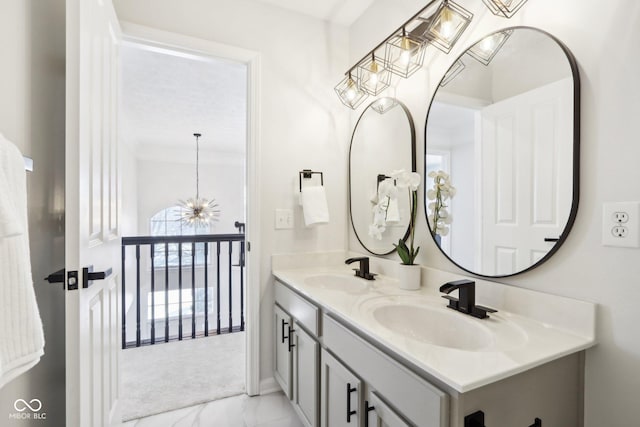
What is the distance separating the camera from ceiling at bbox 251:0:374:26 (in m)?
1.96

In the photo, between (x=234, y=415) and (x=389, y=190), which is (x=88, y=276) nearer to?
(x=234, y=415)

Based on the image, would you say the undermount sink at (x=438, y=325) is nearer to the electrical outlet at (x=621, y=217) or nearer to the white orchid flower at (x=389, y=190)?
the electrical outlet at (x=621, y=217)

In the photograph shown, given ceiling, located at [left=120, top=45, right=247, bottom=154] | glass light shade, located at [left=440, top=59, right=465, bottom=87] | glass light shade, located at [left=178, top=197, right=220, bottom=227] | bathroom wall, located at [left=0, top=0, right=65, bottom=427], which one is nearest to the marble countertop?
glass light shade, located at [left=440, top=59, right=465, bottom=87]

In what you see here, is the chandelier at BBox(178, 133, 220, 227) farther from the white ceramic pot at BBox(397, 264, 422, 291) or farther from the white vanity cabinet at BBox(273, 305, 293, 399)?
the white ceramic pot at BBox(397, 264, 422, 291)

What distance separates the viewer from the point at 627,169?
2.87 feet

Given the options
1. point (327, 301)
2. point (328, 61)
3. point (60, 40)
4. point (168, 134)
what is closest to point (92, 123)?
point (60, 40)

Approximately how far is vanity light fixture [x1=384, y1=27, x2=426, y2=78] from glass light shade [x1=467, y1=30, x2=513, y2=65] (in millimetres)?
263

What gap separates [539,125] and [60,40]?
1.82 metres

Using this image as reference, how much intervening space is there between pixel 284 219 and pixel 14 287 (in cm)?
143

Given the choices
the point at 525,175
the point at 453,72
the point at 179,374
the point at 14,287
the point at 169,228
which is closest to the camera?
the point at 14,287

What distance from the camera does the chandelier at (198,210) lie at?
566cm

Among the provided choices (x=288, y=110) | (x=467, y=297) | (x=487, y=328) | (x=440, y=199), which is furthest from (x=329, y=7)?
(x=487, y=328)

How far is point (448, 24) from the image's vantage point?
1296 mm

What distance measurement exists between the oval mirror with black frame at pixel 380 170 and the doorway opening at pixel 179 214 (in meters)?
0.74
